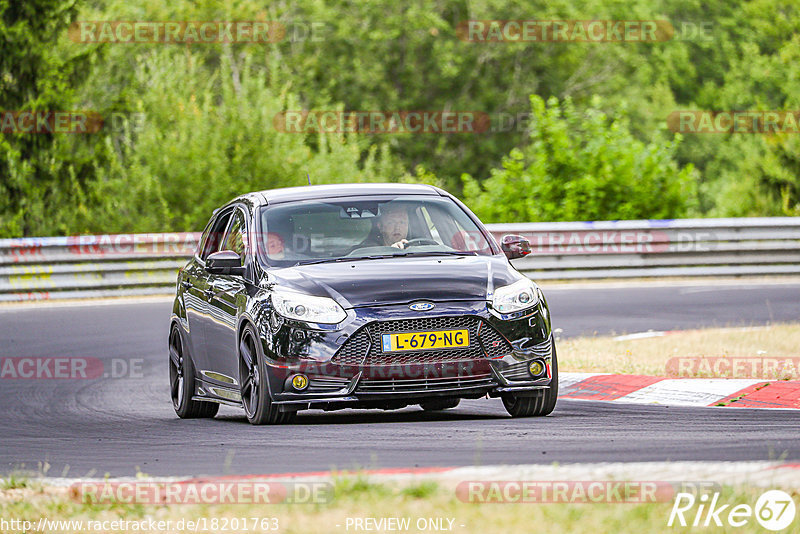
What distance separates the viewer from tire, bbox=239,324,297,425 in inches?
358

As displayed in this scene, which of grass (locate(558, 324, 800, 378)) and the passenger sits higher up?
the passenger

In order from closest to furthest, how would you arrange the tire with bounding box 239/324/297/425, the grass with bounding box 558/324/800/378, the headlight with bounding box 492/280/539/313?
the headlight with bounding box 492/280/539/313, the tire with bounding box 239/324/297/425, the grass with bounding box 558/324/800/378

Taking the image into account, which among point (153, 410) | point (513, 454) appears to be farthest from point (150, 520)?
→ point (153, 410)

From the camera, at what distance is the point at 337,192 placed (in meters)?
10.4

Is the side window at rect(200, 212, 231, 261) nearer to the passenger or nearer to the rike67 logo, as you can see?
the passenger

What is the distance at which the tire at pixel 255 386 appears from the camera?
9086 mm

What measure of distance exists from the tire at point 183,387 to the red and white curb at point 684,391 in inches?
107

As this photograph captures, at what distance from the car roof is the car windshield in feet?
0.29

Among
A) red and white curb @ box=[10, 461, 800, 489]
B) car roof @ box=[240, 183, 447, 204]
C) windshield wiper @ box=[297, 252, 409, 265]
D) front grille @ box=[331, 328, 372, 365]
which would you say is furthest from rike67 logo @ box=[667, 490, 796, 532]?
car roof @ box=[240, 183, 447, 204]

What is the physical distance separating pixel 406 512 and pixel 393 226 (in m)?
4.77

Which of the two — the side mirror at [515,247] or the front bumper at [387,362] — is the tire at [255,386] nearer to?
the front bumper at [387,362]

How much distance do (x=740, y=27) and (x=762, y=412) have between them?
71.6m

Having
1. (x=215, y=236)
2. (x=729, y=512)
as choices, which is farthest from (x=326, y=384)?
(x=729, y=512)

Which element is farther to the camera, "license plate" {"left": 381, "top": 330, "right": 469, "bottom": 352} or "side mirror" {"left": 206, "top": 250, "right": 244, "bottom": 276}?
"side mirror" {"left": 206, "top": 250, "right": 244, "bottom": 276}
